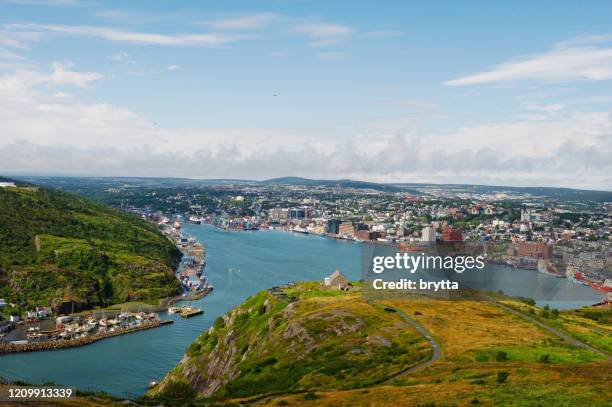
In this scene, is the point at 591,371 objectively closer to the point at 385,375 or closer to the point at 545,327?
the point at 385,375

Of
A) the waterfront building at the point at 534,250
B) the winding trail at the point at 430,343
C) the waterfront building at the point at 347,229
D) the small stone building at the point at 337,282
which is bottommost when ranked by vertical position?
the waterfront building at the point at 347,229

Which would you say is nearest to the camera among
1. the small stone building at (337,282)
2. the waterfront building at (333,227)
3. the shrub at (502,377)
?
the shrub at (502,377)

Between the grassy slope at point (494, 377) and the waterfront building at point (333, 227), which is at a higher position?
the grassy slope at point (494, 377)

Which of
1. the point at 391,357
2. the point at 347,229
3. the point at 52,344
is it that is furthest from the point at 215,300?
the point at 347,229

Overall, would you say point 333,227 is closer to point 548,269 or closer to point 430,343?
point 548,269

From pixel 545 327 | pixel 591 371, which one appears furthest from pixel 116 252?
pixel 591 371

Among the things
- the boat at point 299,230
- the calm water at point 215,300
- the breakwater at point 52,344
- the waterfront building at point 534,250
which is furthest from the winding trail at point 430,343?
the boat at point 299,230

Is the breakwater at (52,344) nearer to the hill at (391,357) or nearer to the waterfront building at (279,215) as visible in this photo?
the hill at (391,357)
